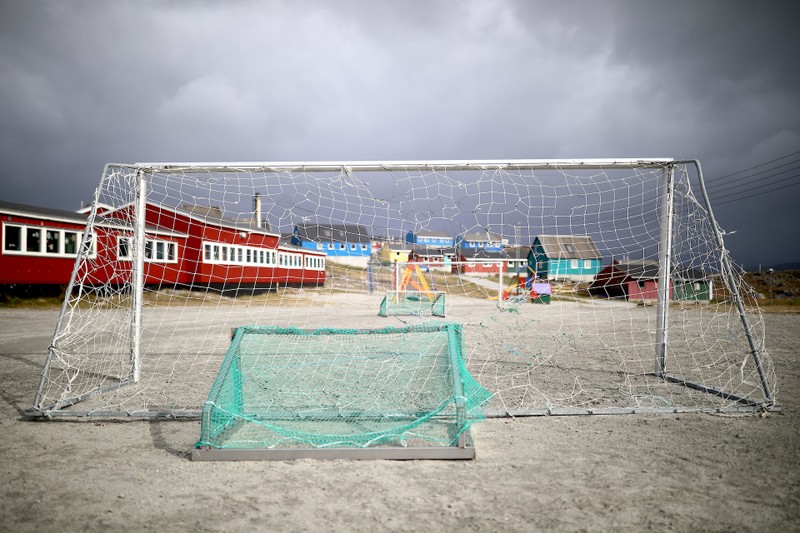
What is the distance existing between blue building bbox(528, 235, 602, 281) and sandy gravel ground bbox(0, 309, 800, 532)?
20.3ft

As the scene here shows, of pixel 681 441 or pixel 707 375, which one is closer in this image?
pixel 681 441

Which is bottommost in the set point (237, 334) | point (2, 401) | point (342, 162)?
point (2, 401)

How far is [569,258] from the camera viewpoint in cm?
1038

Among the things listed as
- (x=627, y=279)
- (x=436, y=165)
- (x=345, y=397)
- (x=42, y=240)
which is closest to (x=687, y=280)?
(x=436, y=165)

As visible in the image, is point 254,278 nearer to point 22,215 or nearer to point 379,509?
point 22,215

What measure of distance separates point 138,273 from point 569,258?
27.4 ft

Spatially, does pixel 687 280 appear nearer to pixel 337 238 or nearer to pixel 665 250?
pixel 665 250

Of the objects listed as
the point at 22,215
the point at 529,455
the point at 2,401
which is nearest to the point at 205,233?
the point at 22,215

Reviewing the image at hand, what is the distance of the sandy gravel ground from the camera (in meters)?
2.97

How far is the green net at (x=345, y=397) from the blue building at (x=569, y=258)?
16.7 feet

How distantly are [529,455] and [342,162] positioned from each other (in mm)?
4446

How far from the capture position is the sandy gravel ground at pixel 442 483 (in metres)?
2.97

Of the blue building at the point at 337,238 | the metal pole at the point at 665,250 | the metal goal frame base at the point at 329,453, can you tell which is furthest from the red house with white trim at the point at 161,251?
the metal pole at the point at 665,250

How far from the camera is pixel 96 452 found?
421 cm
